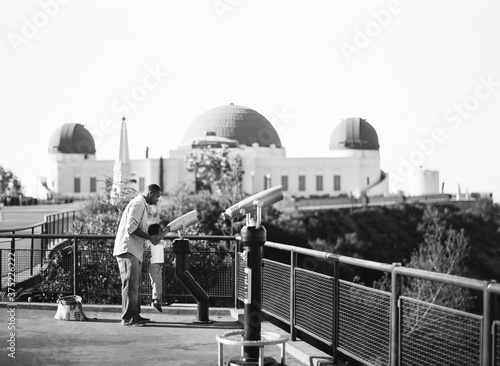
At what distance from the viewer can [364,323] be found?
787 centimetres

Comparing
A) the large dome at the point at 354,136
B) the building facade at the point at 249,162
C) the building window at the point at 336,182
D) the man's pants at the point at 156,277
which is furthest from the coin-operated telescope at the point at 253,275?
the large dome at the point at 354,136

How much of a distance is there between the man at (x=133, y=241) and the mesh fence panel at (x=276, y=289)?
4.91 feet

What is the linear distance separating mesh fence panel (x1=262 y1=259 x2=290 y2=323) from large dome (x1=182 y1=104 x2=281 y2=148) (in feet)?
299

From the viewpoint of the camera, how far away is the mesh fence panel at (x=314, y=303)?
8.67 metres

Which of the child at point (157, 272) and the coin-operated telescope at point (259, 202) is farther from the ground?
the coin-operated telescope at point (259, 202)

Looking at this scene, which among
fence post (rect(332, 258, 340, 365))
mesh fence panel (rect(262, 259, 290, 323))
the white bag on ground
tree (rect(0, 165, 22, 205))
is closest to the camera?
fence post (rect(332, 258, 340, 365))

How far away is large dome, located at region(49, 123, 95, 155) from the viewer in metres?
106

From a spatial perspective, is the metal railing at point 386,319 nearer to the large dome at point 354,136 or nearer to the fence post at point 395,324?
the fence post at point 395,324

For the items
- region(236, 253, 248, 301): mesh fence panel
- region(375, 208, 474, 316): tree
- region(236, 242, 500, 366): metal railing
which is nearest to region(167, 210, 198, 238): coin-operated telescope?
region(236, 253, 248, 301): mesh fence panel

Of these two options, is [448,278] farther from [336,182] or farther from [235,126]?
[235,126]

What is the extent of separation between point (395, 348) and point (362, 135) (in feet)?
345

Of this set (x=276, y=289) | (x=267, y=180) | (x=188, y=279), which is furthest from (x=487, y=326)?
(x=267, y=180)

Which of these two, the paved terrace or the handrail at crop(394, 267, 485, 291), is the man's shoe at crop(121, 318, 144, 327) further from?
the handrail at crop(394, 267, 485, 291)

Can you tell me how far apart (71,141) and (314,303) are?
100912 mm
